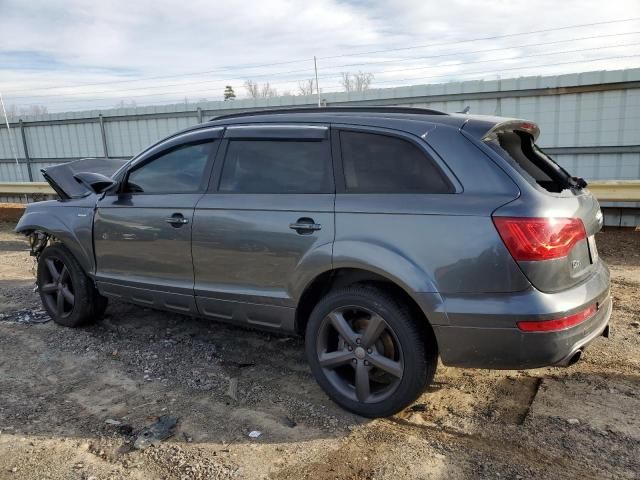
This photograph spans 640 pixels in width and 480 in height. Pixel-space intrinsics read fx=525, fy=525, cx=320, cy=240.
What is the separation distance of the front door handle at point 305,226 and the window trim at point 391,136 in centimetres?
25

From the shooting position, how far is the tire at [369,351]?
300 centimetres

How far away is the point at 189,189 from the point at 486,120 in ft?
7.15

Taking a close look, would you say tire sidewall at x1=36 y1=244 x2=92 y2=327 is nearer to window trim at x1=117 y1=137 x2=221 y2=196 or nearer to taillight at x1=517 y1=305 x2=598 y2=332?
window trim at x1=117 y1=137 x2=221 y2=196

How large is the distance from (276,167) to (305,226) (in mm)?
535

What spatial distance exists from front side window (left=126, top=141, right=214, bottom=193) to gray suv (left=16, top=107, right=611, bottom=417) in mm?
13

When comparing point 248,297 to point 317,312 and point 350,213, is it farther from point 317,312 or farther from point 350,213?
point 350,213

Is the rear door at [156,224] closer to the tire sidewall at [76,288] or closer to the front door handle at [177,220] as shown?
the front door handle at [177,220]

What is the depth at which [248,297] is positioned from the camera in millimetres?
3627

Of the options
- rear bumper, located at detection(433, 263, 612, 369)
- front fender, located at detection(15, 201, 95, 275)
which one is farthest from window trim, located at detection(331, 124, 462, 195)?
front fender, located at detection(15, 201, 95, 275)

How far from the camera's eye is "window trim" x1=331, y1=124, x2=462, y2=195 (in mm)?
2893

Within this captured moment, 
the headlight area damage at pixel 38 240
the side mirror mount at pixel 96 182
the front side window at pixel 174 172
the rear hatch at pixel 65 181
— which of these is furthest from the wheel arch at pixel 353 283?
the headlight area damage at pixel 38 240

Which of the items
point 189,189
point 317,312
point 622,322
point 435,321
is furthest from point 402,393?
point 622,322

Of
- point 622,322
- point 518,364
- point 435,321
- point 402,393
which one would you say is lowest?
point 622,322

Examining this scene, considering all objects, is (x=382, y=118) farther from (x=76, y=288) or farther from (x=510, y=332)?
(x=76, y=288)
